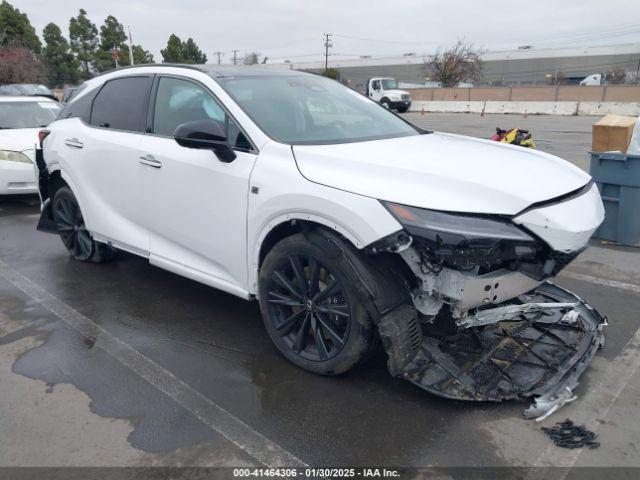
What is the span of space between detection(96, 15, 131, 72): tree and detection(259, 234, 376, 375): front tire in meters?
48.2

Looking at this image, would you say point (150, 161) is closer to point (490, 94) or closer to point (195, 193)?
point (195, 193)

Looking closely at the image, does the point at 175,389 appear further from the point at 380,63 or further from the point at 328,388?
the point at 380,63

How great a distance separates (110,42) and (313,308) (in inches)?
2010

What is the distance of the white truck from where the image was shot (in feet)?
115

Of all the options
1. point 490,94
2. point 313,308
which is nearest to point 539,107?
point 490,94

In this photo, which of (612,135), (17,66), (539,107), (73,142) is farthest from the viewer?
(539,107)

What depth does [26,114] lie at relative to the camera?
363 inches

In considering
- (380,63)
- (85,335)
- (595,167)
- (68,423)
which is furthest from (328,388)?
(380,63)

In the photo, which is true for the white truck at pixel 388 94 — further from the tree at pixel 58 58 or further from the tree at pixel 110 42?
the tree at pixel 58 58

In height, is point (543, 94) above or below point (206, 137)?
above

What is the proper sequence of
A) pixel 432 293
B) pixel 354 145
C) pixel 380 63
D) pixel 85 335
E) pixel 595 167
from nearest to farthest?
pixel 432 293 → pixel 354 145 → pixel 85 335 → pixel 595 167 → pixel 380 63

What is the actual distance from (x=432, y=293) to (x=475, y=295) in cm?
22

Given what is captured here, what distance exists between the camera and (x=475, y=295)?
277 cm

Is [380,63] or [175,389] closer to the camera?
[175,389]
